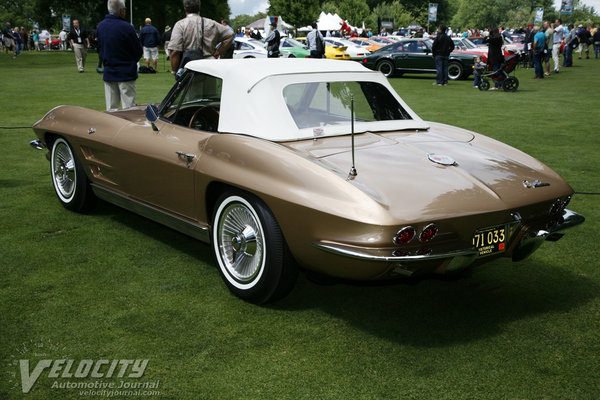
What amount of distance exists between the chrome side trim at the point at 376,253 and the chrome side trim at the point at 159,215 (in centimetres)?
118

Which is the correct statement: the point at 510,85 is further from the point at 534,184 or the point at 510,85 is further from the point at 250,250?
the point at 250,250

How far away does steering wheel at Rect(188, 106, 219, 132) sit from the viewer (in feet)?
14.5

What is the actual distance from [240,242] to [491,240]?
1463 millimetres

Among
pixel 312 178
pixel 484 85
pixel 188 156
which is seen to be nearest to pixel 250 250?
pixel 312 178

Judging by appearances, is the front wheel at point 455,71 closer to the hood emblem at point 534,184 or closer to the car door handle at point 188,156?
the hood emblem at point 534,184

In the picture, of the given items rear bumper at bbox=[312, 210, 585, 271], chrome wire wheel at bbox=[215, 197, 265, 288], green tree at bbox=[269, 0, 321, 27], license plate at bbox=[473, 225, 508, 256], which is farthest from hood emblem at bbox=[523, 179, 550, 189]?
green tree at bbox=[269, 0, 321, 27]

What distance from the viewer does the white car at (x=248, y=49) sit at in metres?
28.7

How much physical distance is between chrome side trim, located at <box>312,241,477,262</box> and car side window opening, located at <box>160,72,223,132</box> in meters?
1.65

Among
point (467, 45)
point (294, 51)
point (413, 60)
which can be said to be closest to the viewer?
point (413, 60)

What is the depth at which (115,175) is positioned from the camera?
4.95m

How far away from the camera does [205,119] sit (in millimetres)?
4535

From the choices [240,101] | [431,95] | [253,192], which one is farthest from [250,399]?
[431,95]

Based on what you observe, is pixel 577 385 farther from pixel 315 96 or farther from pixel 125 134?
pixel 125 134

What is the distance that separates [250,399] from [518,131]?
8725 mm
